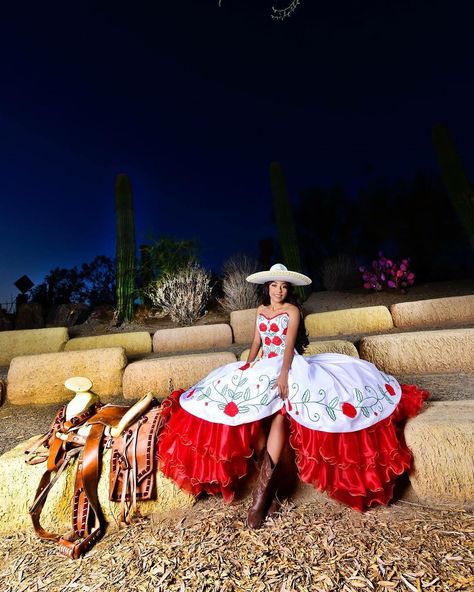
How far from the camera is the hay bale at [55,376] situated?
10.7 ft

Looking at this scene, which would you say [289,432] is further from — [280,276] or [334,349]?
[334,349]

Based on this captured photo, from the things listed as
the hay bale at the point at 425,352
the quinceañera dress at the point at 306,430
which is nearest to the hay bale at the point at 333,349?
the hay bale at the point at 425,352

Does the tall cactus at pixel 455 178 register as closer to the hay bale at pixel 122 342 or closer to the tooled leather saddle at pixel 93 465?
the hay bale at pixel 122 342

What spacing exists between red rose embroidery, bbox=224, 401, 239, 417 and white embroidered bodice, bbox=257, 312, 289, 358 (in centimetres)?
45

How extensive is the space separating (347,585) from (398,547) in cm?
29

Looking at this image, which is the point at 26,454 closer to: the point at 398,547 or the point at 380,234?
the point at 398,547

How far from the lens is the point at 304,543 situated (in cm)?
134

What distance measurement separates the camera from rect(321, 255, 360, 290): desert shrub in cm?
889

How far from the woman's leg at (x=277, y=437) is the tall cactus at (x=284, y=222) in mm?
5876

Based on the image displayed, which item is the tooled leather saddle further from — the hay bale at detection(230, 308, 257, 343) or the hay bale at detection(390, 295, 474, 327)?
the hay bale at detection(390, 295, 474, 327)

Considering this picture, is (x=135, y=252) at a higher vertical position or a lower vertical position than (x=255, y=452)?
higher

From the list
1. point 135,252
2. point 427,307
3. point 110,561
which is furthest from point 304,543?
point 135,252

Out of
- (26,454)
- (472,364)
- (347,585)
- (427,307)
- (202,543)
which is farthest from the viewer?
(427,307)

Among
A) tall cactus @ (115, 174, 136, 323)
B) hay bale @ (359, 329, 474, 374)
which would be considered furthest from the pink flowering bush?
tall cactus @ (115, 174, 136, 323)
